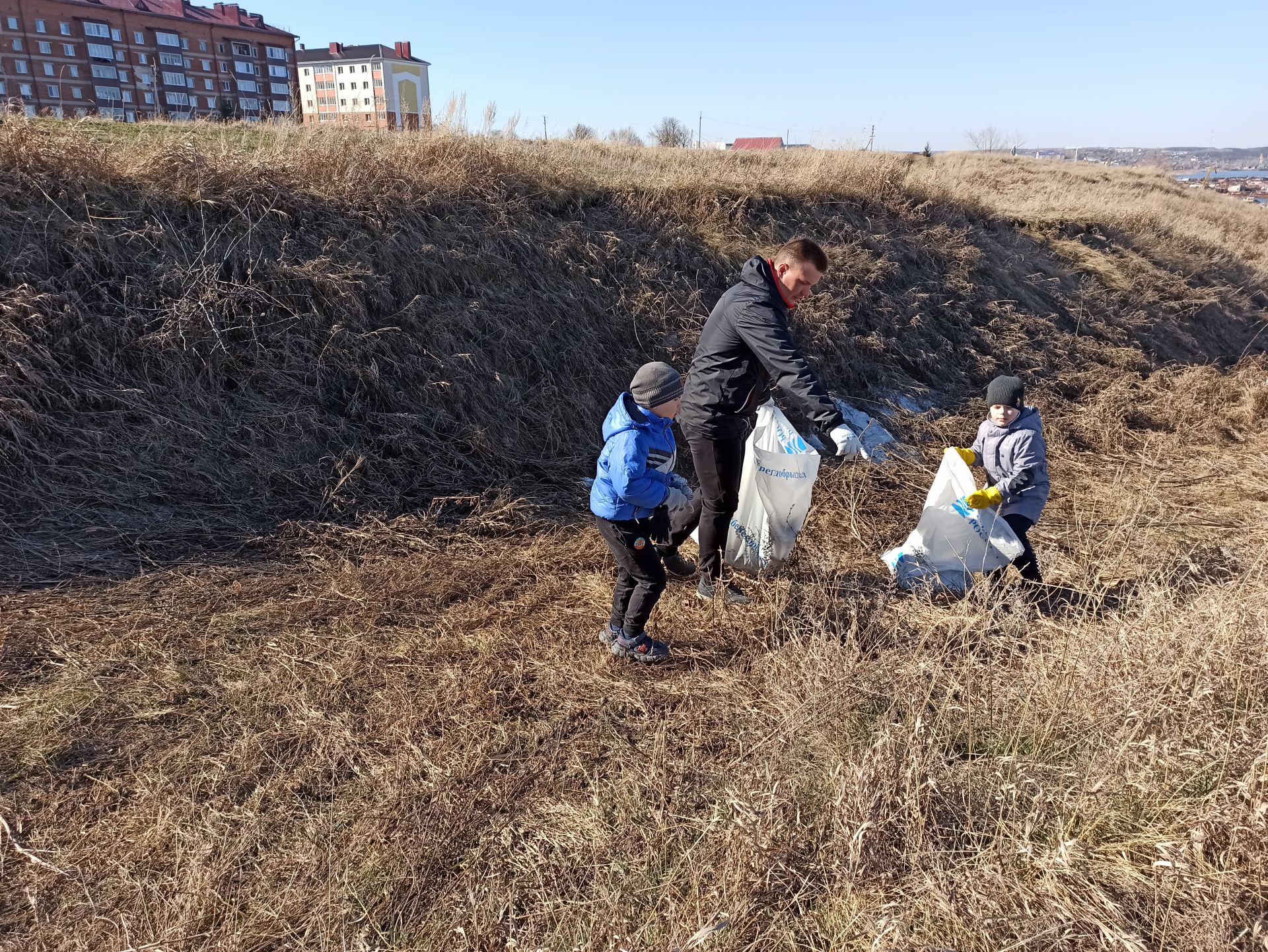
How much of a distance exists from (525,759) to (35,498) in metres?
3.48

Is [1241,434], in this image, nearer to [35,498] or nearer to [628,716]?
[628,716]

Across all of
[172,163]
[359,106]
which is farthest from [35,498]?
[359,106]

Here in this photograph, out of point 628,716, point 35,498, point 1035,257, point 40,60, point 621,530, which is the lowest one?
point 628,716

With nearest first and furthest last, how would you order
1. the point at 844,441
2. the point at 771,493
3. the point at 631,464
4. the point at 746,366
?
the point at 631,464
the point at 844,441
the point at 746,366
the point at 771,493

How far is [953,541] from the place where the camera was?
3807 millimetres

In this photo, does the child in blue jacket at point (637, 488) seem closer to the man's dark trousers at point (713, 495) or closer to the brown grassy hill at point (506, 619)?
the brown grassy hill at point (506, 619)

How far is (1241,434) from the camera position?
282 inches

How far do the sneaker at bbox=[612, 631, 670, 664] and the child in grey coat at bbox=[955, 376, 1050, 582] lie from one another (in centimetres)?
176

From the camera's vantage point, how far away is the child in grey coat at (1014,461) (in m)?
3.69

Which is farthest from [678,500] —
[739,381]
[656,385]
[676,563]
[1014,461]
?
[1014,461]

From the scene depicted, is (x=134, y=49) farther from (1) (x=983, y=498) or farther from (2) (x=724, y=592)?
(1) (x=983, y=498)

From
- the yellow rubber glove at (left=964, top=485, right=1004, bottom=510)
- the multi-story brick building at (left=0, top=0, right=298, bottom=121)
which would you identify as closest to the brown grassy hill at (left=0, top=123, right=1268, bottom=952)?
the yellow rubber glove at (left=964, top=485, right=1004, bottom=510)

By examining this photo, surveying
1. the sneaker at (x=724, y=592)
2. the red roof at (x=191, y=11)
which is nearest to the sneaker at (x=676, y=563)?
the sneaker at (x=724, y=592)

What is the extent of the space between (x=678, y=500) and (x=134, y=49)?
68.5 meters
